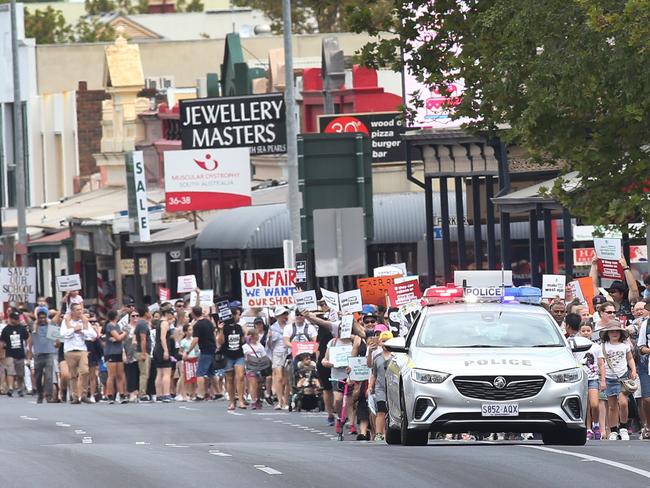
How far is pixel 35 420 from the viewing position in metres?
30.3

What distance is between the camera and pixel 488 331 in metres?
18.7

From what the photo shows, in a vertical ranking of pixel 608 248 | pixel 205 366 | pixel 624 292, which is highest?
pixel 608 248

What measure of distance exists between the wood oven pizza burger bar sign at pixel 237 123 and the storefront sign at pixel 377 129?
40.7 inches

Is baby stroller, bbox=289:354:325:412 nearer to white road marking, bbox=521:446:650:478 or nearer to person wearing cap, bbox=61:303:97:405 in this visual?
person wearing cap, bbox=61:303:97:405

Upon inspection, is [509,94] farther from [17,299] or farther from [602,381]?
[17,299]

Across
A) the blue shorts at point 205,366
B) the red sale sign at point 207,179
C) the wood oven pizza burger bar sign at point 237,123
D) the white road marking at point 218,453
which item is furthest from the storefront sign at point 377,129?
the white road marking at point 218,453

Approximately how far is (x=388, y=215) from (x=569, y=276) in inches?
543

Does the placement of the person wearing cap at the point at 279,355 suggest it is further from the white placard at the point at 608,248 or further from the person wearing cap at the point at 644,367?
the person wearing cap at the point at 644,367

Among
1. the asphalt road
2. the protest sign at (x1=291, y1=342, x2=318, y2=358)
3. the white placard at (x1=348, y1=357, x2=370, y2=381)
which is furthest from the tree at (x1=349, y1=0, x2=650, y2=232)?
the protest sign at (x1=291, y1=342, x2=318, y2=358)

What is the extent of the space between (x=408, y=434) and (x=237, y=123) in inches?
1049

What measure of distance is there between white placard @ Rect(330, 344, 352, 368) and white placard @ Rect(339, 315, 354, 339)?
0.15 m

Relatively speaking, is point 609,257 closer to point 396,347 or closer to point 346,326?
point 346,326

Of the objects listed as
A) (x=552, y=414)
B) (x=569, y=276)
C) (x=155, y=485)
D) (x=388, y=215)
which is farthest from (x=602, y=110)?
(x=388, y=215)

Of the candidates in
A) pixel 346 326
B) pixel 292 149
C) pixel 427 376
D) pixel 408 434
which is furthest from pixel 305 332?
pixel 427 376
